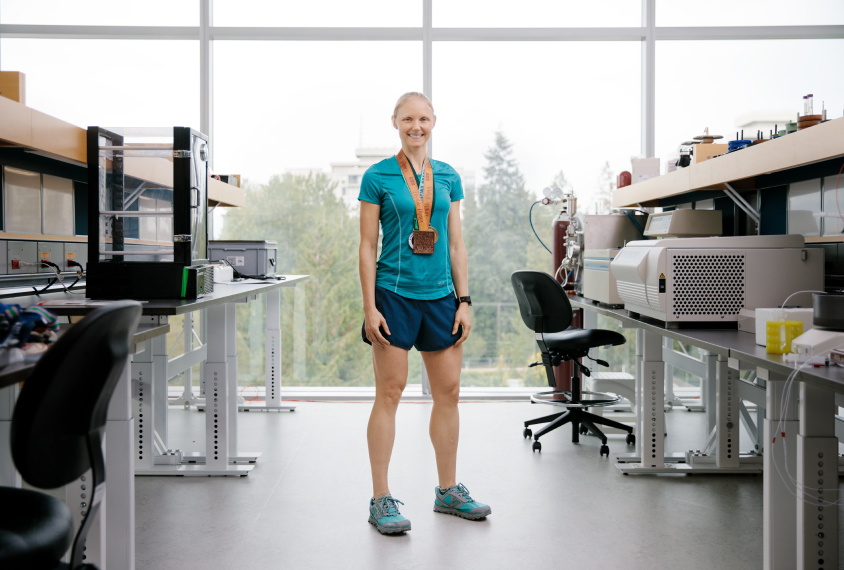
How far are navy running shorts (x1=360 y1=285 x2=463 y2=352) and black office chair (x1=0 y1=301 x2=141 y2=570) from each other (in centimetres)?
113

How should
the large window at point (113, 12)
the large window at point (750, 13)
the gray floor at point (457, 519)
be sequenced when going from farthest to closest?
the large window at point (113, 12) → the large window at point (750, 13) → the gray floor at point (457, 519)

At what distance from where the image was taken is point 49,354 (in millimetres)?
1012

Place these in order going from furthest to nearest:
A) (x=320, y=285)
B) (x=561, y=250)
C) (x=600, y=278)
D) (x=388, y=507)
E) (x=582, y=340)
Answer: (x=320, y=285) < (x=561, y=250) < (x=582, y=340) < (x=600, y=278) < (x=388, y=507)

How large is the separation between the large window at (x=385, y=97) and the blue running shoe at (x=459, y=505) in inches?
95.5

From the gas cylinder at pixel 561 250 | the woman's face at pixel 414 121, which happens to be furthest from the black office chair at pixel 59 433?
the gas cylinder at pixel 561 250

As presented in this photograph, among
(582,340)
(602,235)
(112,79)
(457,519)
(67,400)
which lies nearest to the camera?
(67,400)

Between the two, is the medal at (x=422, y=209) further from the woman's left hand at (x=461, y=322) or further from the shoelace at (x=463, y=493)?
the shoelace at (x=463, y=493)

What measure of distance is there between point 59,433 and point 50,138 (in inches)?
83.8

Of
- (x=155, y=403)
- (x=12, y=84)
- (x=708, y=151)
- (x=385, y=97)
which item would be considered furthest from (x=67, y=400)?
(x=385, y=97)

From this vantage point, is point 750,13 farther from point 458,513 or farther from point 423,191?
point 458,513

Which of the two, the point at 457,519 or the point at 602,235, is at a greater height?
the point at 602,235

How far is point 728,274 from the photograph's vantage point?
88.0 inches

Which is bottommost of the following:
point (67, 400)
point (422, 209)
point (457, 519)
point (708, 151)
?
point (457, 519)

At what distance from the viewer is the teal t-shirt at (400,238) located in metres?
2.23
